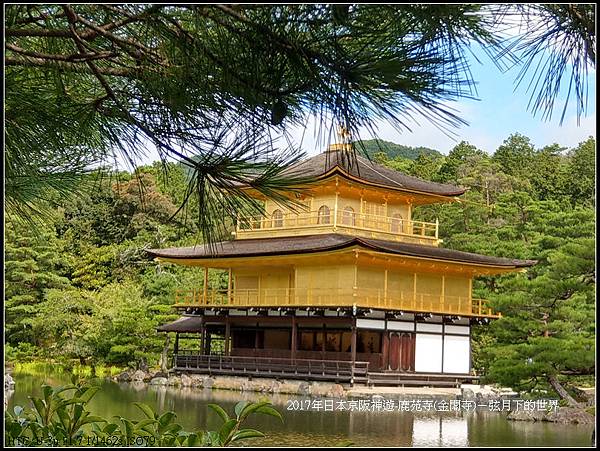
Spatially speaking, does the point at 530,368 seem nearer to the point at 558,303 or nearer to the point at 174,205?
the point at 558,303

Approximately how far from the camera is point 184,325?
1684cm

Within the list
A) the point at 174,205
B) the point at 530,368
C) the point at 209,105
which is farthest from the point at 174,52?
the point at 174,205

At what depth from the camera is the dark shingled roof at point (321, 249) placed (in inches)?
540

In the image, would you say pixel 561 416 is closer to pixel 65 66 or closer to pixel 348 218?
pixel 348 218

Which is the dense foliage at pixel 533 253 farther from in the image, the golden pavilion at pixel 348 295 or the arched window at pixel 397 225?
the arched window at pixel 397 225

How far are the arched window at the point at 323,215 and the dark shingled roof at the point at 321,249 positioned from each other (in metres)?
0.41

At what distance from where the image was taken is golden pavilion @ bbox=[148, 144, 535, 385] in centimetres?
1385

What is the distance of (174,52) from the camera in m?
2.34

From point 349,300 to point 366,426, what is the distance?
12.9 ft

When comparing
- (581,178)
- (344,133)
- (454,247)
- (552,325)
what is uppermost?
(581,178)

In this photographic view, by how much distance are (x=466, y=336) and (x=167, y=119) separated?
509 inches

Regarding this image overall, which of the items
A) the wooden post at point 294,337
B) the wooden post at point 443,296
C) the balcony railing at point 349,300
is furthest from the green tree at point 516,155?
the wooden post at point 294,337

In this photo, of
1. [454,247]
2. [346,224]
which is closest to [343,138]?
[346,224]

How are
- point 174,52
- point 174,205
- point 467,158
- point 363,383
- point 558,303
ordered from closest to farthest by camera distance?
1. point 174,52
2. point 558,303
3. point 363,383
4. point 174,205
5. point 467,158
